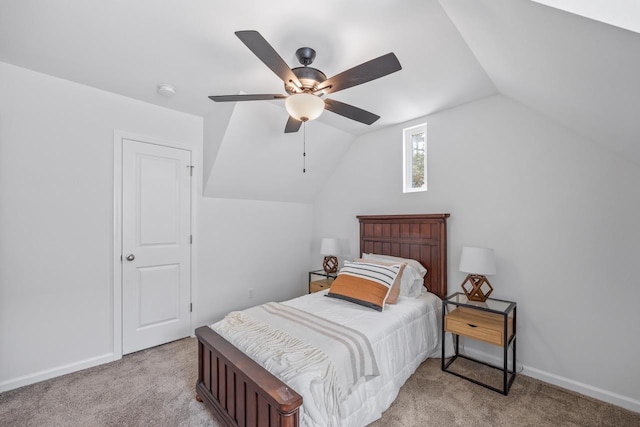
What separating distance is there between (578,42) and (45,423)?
3.73 meters

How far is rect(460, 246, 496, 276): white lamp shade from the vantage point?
241cm

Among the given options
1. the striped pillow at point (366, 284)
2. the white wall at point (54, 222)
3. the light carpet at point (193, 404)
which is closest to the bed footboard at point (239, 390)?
the light carpet at point (193, 404)

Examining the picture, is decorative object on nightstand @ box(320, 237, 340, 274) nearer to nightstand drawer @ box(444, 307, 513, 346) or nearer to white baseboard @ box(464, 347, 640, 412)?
nightstand drawer @ box(444, 307, 513, 346)

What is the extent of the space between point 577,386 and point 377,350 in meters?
1.73

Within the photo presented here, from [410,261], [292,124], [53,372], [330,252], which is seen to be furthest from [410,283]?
[53,372]

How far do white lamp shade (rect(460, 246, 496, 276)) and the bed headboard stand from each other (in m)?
0.45

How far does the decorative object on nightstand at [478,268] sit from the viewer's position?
2.41 metres

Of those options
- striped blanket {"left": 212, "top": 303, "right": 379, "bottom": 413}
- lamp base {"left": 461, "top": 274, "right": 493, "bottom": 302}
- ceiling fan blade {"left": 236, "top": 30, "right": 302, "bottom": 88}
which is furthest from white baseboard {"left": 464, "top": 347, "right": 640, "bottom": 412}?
ceiling fan blade {"left": 236, "top": 30, "right": 302, "bottom": 88}

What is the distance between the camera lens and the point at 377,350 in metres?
1.94

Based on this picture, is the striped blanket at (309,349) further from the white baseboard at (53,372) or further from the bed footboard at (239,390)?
the white baseboard at (53,372)

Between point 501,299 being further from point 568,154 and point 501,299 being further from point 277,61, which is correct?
point 277,61

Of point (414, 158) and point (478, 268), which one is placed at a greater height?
point (414, 158)

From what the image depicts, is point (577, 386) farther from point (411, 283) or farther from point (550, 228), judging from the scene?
point (411, 283)

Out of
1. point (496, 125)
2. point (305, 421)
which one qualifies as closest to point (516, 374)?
point (305, 421)
